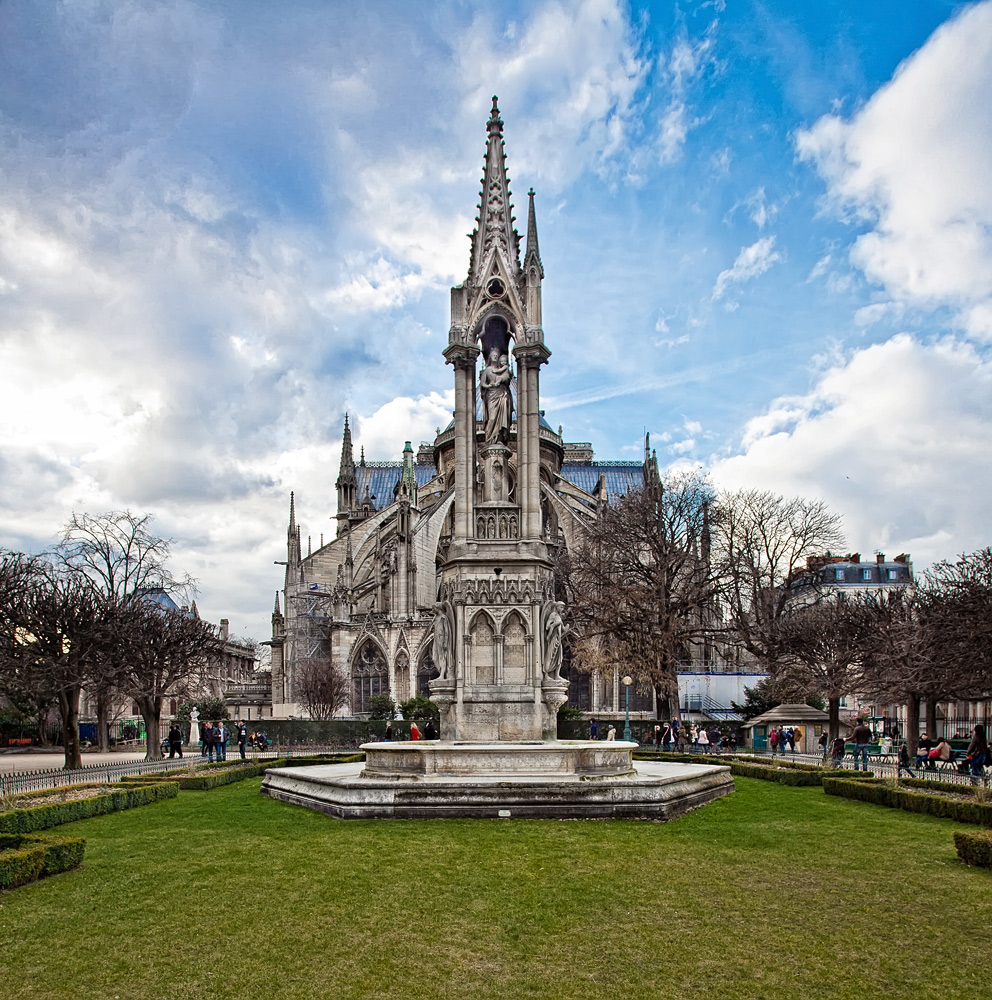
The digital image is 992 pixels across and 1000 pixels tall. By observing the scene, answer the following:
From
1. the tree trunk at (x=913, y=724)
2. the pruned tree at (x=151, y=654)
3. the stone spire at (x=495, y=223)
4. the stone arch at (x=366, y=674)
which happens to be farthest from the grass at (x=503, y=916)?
the stone arch at (x=366, y=674)

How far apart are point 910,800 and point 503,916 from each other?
416 inches

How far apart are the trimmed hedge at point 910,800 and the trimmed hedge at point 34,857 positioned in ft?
39.4

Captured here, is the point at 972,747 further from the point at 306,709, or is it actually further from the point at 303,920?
the point at 306,709

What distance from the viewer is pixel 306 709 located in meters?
50.4

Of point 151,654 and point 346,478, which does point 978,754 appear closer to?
point 151,654

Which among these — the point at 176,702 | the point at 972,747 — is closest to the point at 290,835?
the point at 972,747

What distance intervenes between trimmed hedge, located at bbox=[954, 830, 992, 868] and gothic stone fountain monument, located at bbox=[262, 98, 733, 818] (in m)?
3.90

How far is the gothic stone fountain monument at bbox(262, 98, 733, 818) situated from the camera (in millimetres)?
13055

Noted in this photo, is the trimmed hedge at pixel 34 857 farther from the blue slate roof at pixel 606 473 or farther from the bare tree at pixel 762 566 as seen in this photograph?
the blue slate roof at pixel 606 473

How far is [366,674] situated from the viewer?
51.0m

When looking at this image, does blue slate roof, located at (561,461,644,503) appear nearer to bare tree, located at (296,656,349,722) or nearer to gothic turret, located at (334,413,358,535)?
gothic turret, located at (334,413,358,535)

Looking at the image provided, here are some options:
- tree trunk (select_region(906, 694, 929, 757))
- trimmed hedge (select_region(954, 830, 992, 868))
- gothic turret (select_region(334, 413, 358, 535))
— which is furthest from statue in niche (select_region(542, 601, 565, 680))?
gothic turret (select_region(334, 413, 358, 535))

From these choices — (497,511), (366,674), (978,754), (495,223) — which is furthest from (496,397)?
(366,674)

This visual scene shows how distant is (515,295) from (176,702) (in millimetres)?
59226
